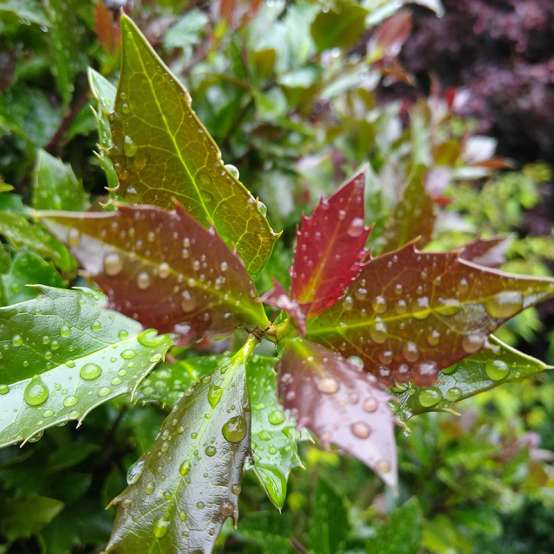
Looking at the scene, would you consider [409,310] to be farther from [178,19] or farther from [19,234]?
[178,19]

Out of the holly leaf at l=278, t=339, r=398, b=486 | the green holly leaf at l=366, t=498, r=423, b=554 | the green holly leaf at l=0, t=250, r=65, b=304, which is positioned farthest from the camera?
the green holly leaf at l=366, t=498, r=423, b=554

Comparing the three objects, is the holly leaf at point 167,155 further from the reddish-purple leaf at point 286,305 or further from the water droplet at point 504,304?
the water droplet at point 504,304

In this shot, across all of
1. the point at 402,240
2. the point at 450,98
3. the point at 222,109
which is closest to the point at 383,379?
the point at 402,240

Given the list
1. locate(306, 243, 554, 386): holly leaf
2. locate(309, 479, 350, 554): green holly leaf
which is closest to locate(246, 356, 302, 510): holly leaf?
locate(306, 243, 554, 386): holly leaf

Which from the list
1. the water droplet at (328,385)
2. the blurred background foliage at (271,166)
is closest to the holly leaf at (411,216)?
the blurred background foliage at (271,166)

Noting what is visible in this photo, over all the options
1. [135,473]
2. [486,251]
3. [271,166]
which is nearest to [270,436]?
[135,473]

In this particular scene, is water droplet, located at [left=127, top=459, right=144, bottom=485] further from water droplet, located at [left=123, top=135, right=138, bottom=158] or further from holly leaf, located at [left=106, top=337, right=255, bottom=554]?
water droplet, located at [left=123, top=135, right=138, bottom=158]

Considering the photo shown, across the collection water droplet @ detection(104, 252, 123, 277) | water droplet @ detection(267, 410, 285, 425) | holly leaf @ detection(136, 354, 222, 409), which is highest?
water droplet @ detection(104, 252, 123, 277)
